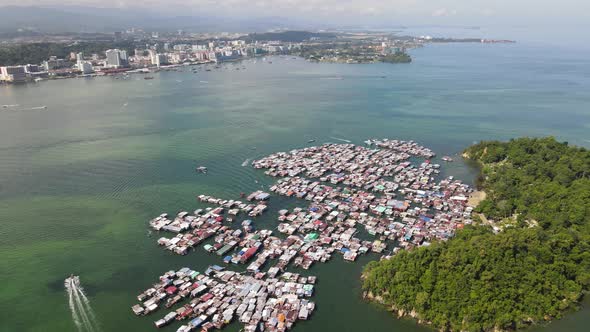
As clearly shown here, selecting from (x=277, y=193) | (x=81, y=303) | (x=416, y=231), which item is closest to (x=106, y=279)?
(x=81, y=303)

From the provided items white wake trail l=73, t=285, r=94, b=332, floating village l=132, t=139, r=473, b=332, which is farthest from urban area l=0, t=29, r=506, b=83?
white wake trail l=73, t=285, r=94, b=332

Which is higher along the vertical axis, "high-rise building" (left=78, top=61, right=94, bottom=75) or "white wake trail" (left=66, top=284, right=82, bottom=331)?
"high-rise building" (left=78, top=61, right=94, bottom=75)

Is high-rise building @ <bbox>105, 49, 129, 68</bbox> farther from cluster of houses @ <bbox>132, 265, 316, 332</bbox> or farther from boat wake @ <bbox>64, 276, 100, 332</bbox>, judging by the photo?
cluster of houses @ <bbox>132, 265, 316, 332</bbox>

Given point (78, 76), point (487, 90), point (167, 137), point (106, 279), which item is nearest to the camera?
point (106, 279)

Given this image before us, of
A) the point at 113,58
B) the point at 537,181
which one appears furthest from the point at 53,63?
the point at 537,181

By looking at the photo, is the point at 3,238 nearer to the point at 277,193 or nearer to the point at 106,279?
the point at 106,279

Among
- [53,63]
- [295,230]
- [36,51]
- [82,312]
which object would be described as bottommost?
[82,312]

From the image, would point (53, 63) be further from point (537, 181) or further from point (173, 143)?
point (537, 181)
